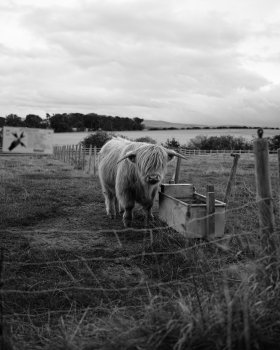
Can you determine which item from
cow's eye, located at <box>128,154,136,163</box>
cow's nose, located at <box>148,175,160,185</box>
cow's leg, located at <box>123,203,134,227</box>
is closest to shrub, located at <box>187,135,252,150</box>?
cow's leg, located at <box>123,203,134,227</box>

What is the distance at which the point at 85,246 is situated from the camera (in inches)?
246

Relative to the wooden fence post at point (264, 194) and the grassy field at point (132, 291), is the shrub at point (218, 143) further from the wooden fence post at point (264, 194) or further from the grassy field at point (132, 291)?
the wooden fence post at point (264, 194)

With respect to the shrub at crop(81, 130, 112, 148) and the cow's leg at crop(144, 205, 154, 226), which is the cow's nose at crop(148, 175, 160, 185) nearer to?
the cow's leg at crop(144, 205, 154, 226)

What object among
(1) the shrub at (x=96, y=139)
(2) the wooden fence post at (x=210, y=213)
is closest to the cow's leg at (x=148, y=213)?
(2) the wooden fence post at (x=210, y=213)

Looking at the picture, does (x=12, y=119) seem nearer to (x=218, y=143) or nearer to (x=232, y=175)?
(x=232, y=175)

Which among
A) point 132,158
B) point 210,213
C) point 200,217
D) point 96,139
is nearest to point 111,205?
point 132,158

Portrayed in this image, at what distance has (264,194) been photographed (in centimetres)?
349

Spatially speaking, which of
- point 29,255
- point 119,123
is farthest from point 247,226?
point 119,123

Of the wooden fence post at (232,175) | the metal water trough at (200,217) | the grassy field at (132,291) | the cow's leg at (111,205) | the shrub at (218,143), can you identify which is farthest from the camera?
the shrub at (218,143)

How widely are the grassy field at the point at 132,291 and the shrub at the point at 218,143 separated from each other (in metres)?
69.5

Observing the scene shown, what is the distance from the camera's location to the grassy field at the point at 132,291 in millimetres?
2736

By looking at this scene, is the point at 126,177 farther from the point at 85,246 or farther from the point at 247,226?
the point at 247,226

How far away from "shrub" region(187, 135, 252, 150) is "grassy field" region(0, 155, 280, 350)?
228 feet

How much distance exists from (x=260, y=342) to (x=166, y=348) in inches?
23.9
